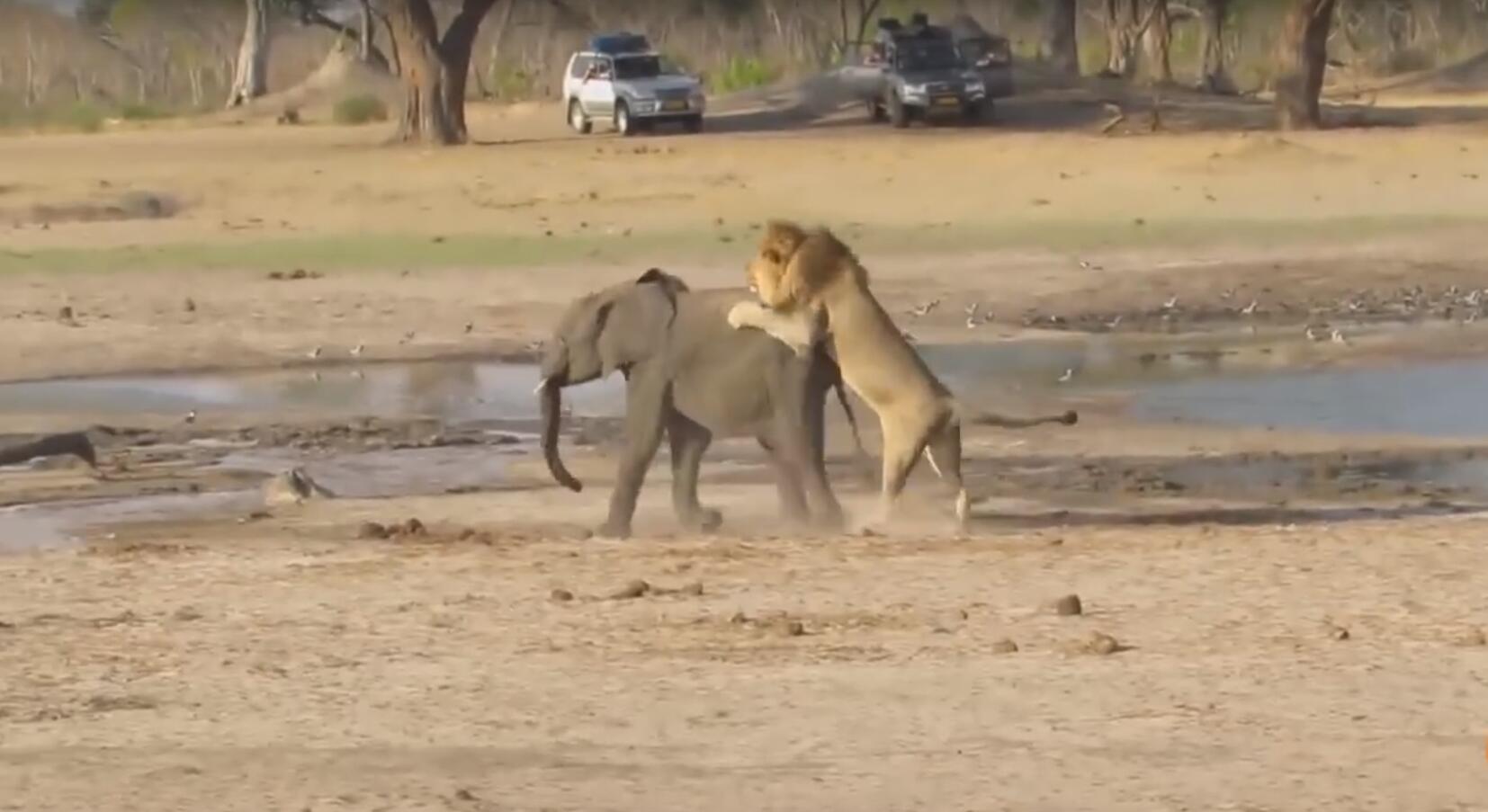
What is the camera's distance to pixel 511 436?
55.8 feet

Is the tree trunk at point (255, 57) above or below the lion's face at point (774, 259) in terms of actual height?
below

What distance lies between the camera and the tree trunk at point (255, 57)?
2726 inches

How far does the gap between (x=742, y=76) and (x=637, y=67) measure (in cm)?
1533

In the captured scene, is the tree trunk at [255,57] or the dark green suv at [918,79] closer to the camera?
the dark green suv at [918,79]

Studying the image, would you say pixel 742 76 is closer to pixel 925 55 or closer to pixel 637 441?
pixel 925 55

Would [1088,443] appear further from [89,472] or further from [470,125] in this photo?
[470,125]

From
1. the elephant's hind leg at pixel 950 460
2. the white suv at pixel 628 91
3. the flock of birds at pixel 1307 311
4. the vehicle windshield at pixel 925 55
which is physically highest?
the elephant's hind leg at pixel 950 460

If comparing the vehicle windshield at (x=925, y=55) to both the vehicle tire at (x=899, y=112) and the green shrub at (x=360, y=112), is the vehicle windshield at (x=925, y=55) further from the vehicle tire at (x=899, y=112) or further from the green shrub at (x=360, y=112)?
the green shrub at (x=360, y=112)

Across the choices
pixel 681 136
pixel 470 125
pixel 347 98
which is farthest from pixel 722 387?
pixel 347 98

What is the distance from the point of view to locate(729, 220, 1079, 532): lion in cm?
1277

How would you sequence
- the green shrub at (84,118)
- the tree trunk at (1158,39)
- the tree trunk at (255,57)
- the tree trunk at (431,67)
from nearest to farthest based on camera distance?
the tree trunk at (431,67) < the green shrub at (84,118) < the tree trunk at (1158,39) < the tree trunk at (255,57)

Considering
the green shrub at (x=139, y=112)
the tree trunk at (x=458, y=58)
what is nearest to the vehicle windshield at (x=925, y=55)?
the tree trunk at (x=458, y=58)

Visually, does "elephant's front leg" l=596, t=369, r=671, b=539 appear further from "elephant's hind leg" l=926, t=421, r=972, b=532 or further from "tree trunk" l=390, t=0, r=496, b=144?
"tree trunk" l=390, t=0, r=496, b=144

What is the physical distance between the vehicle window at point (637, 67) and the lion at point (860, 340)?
3671cm
